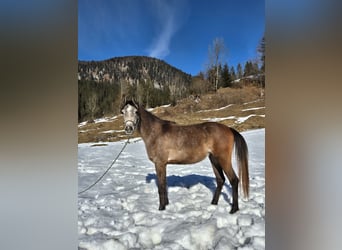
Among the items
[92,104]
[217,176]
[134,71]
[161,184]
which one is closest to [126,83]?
[134,71]

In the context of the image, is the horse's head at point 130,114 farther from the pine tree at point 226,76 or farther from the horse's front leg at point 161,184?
the pine tree at point 226,76

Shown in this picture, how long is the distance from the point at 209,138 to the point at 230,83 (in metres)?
0.28

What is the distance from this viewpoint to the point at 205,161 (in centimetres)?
129

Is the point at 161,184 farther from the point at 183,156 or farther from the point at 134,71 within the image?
the point at 134,71

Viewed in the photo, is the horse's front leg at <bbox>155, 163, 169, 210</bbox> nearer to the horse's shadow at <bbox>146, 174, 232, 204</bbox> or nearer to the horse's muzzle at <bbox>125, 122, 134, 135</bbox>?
the horse's shadow at <bbox>146, 174, 232, 204</bbox>

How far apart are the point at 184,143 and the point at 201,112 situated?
0.17 meters

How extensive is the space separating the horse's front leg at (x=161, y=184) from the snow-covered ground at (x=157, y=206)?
0.08 ft

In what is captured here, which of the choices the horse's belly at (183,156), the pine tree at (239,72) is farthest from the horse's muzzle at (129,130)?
the pine tree at (239,72)

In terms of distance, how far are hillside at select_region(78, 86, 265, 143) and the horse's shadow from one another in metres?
0.26

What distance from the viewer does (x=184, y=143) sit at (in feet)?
4.20

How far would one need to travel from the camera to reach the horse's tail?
4.15 ft
